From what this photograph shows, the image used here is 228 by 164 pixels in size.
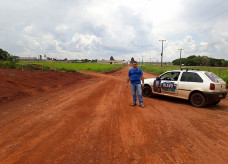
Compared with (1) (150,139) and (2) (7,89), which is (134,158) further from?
(2) (7,89)

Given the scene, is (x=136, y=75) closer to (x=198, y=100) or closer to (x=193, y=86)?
A: (x=193, y=86)

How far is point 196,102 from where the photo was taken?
23.2ft

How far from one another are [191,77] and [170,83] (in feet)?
3.30

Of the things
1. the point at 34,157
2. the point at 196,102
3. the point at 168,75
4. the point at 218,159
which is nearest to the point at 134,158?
the point at 218,159

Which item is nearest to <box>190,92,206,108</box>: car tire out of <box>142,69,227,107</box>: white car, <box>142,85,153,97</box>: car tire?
<box>142,69,227,107</box>: white car

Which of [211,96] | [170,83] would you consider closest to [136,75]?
[170,83]

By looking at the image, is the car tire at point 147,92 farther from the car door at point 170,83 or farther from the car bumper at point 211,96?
the car bumper at point 211,96

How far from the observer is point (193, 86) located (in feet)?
23.4

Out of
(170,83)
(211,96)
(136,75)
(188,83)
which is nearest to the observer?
(211,96)

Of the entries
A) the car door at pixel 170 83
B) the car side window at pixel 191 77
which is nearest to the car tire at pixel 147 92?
the car door at pixel 170 83

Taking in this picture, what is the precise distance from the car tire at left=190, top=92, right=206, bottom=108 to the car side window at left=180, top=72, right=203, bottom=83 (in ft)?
2.03

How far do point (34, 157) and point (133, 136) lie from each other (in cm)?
216

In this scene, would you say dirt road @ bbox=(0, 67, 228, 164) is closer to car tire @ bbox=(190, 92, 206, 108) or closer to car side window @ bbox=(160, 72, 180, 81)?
car tire @ bbox=(190, 92, 206, 108)

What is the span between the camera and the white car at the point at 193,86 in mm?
6715
